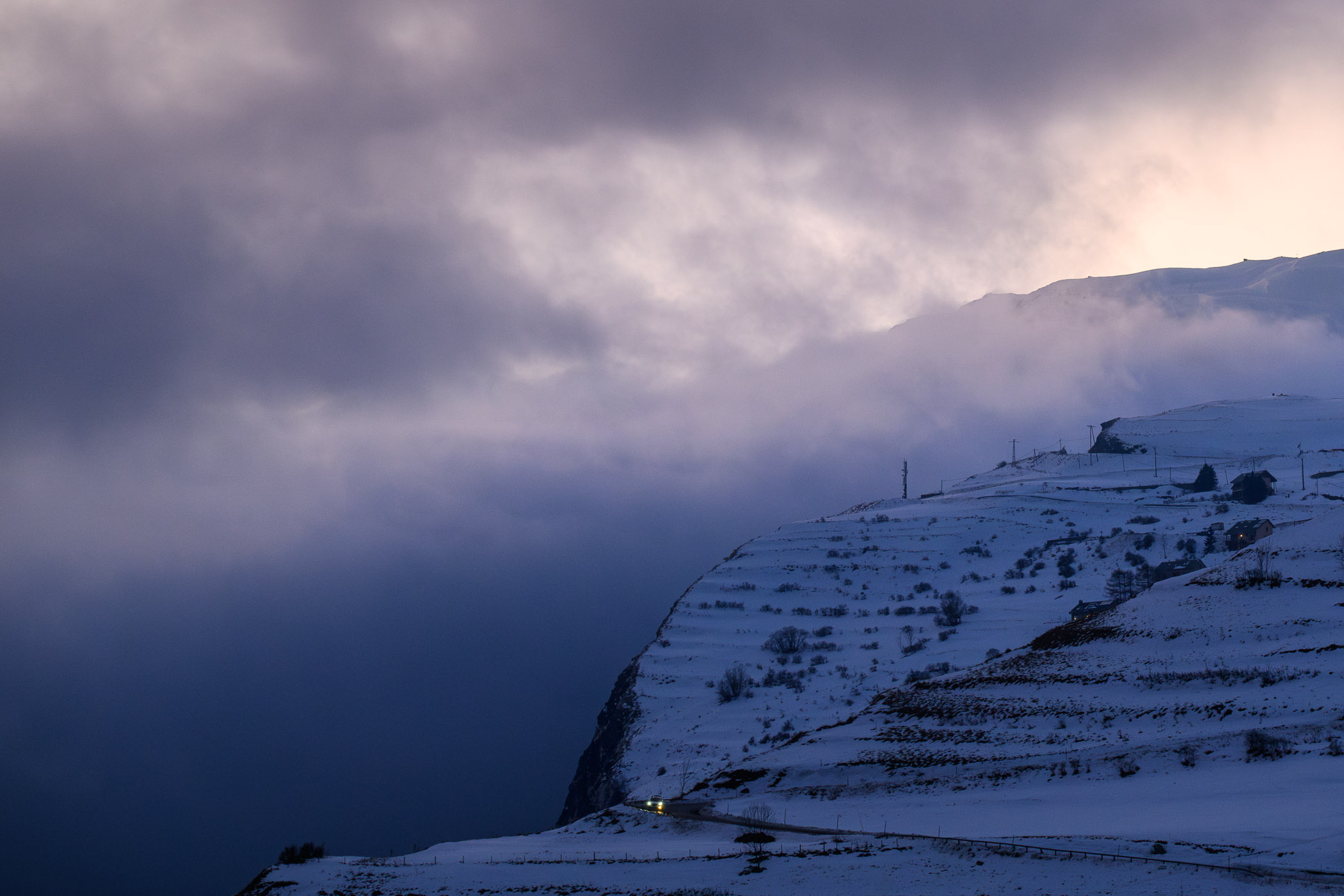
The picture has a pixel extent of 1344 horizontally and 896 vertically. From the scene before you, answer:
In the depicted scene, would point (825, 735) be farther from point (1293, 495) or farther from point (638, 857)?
point (1293, 495)

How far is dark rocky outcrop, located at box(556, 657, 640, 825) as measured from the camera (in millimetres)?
75500

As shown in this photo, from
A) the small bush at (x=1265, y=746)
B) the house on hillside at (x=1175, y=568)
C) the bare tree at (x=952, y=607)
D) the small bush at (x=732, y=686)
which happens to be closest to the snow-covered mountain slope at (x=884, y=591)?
the small bush at (x=732, y=686)

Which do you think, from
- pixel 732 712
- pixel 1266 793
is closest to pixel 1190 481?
pixel 732 712

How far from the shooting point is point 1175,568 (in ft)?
295

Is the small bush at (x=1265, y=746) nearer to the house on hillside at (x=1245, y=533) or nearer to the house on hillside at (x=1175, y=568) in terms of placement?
the house on hillside at (x=1175, y=568)

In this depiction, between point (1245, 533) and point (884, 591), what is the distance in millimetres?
36734

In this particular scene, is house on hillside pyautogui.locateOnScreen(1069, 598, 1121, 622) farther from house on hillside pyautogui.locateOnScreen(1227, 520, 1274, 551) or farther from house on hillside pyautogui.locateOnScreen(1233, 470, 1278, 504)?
house on hillside pyautogui.locateOnScreen(1233, 470, 1278, 504)

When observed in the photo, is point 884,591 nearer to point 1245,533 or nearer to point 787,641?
point 787,641

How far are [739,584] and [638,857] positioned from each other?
72.6 metres

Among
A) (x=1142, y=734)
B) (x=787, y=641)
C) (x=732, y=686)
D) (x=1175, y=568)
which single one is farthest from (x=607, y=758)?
(x=1175, y=568)

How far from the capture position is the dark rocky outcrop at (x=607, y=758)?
7550 cm

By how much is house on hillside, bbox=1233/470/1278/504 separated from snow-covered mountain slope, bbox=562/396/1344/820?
164cm

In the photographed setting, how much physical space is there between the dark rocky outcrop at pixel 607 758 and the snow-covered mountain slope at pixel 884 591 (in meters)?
0.32

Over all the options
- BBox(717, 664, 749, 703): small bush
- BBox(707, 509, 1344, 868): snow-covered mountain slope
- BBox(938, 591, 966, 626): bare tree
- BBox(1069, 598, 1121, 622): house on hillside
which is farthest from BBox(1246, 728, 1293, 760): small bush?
BBox(938, 591, 966, 626): bare tree
